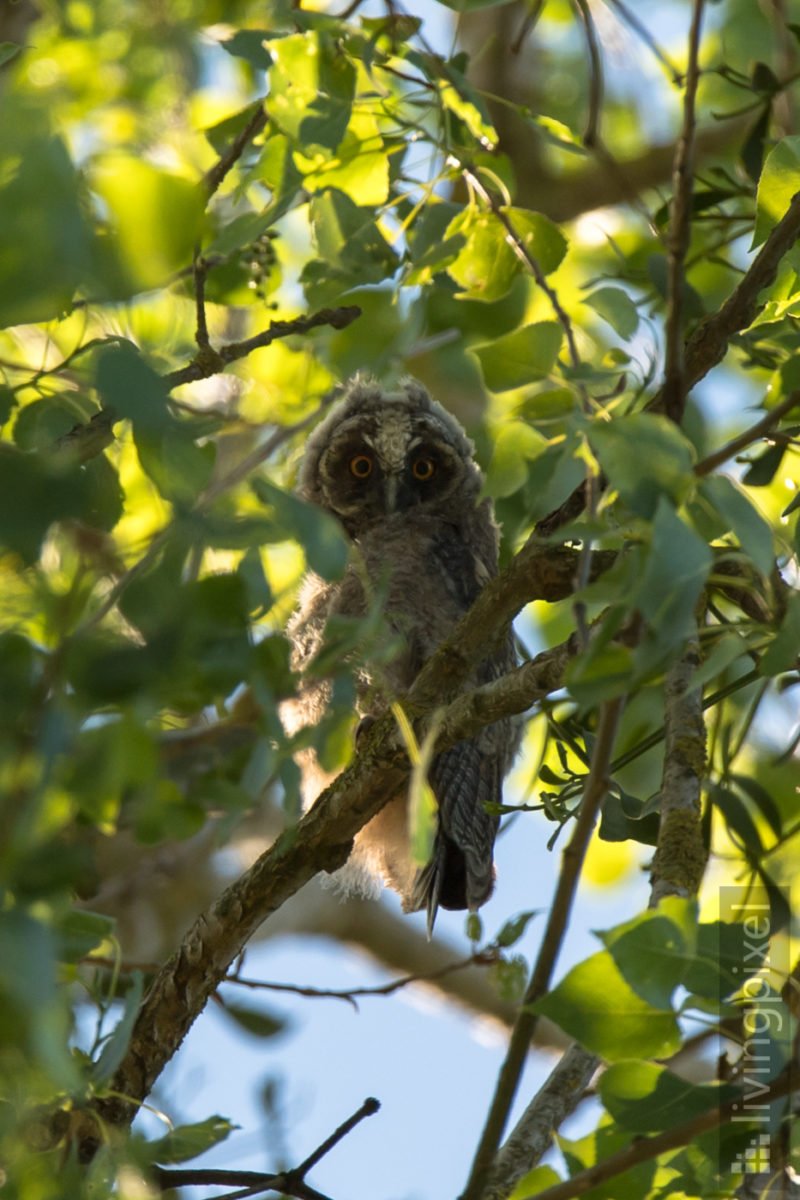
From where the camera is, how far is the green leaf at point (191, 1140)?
1585 millimetres

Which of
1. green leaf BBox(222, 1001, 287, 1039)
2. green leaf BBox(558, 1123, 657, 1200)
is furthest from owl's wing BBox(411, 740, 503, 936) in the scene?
green leaf BBox(558, 1123, 657, 1200)

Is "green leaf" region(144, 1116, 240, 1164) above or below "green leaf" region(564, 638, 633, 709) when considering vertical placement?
below

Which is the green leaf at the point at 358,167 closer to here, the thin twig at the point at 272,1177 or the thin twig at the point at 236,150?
the thin twig at the point at 236,150

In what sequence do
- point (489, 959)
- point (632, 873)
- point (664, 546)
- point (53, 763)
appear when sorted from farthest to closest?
point (632, 873), point (489, 959), point (664, 546), point (53, 763)

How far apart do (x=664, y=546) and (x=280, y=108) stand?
84cm

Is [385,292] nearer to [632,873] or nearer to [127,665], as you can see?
[127,665]

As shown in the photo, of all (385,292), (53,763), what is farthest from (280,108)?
(53,763)

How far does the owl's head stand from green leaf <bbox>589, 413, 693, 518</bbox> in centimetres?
250

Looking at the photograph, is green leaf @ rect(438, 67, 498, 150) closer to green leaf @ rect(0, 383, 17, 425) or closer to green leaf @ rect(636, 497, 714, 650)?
green leaf @ rect(0, 383, 17, 425)

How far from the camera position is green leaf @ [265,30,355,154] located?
1.52 meters

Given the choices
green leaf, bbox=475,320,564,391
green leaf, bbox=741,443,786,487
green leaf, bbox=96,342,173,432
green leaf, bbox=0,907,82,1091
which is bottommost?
green leaf, bbox=0,907,82,1091

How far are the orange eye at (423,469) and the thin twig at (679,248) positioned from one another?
2271 millimetres

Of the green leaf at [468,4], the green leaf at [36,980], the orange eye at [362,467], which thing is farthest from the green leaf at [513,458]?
the orange eye at [362,467]

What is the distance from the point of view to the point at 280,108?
1.53 metres
